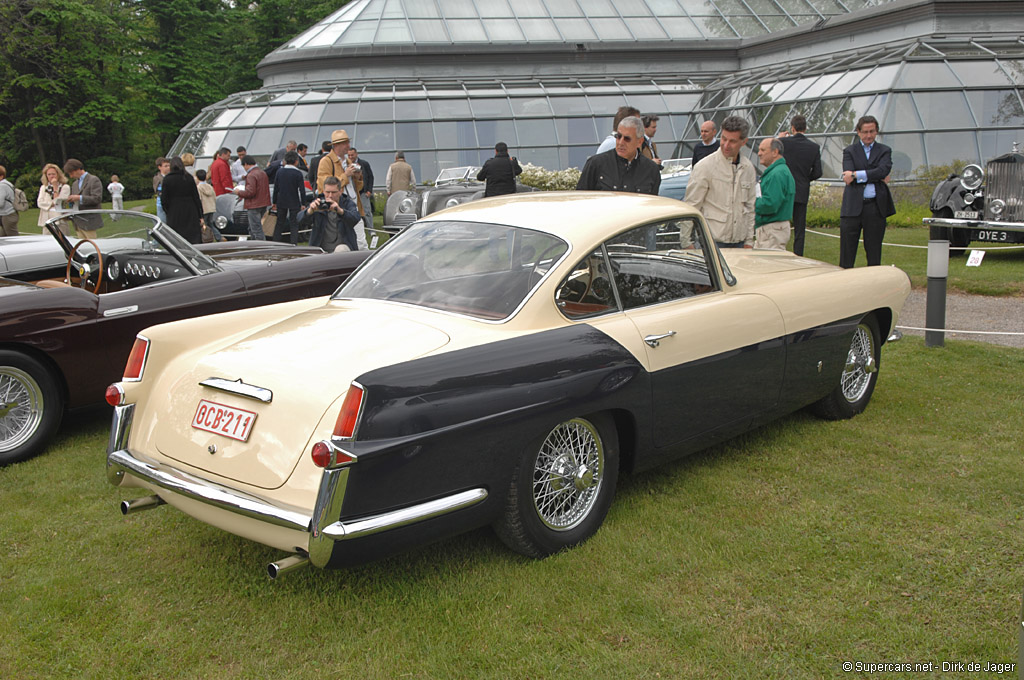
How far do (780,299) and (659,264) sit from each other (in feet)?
2.60

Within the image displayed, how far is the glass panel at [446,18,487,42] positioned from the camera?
26.8 meters

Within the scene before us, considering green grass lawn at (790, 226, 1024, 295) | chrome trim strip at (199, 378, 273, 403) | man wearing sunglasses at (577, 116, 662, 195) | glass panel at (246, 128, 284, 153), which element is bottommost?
green grass lawn at (790, 226, 1024, 295)

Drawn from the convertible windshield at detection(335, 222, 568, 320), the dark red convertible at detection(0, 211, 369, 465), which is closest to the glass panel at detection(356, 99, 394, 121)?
the dark red convertible at detection(0, 211, 369, 465)

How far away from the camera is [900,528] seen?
394 centimetres

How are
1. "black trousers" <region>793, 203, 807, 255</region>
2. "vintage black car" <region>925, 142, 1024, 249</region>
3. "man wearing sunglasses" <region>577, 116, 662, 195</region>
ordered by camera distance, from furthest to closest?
"vintage black car" <region>925, 142, 1024, 249</region> → "black trousers" <region>793, 203, 807, 255</region> → "man wearing sunglasses" <region>577, 116, 662, 195</region>

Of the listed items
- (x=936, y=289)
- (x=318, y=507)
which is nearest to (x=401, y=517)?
(x=318, y=507)

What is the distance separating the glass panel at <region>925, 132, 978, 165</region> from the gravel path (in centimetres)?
901

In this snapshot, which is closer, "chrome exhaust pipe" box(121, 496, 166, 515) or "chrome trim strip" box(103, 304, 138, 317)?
"chrome exhaust pipe" box(121, 496, 166, 515)

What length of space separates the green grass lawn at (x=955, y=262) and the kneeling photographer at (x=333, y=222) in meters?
Answer: 6.70

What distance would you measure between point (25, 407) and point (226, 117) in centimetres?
2189

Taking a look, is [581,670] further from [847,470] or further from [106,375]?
[106,375]

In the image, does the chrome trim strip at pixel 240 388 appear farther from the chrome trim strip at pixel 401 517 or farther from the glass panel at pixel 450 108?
the glass panel at pixel 450 108

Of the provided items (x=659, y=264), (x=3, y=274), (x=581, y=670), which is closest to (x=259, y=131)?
(x=3, y=274)

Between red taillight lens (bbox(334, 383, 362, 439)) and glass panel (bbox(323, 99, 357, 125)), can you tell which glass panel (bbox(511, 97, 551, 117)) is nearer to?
glass panel (bbox(323, 99, 357, 125))
